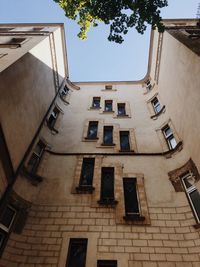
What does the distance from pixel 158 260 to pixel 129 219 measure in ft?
5.41

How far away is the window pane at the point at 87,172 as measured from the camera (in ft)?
31.6

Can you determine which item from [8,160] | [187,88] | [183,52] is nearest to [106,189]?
[8,160]

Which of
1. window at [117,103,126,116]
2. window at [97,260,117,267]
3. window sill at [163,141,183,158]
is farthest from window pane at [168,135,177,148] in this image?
window at [97,260,117,267]

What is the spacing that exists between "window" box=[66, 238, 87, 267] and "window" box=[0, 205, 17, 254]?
2.28m

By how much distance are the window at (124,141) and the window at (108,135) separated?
0.65 meters

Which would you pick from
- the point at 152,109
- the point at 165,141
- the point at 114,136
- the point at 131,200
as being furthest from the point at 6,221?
the point at 152,109

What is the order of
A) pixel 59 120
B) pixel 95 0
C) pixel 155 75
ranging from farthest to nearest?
pixel 155 75 < pixel 59 120 < pixel 95 0

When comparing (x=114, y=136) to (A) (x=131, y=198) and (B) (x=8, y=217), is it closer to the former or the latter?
(A) (x=131, y=198)

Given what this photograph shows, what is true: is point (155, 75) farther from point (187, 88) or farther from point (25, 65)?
point (25, 65)

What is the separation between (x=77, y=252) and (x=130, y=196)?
3154 millimetres

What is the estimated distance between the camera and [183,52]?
391 inches

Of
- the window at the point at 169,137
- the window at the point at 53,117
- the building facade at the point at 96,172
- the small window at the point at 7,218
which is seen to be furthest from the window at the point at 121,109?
the small window at the point at 7,218

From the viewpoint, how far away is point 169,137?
1155 cm

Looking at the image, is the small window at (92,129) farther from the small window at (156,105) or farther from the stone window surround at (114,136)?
the small window at (156,105)
